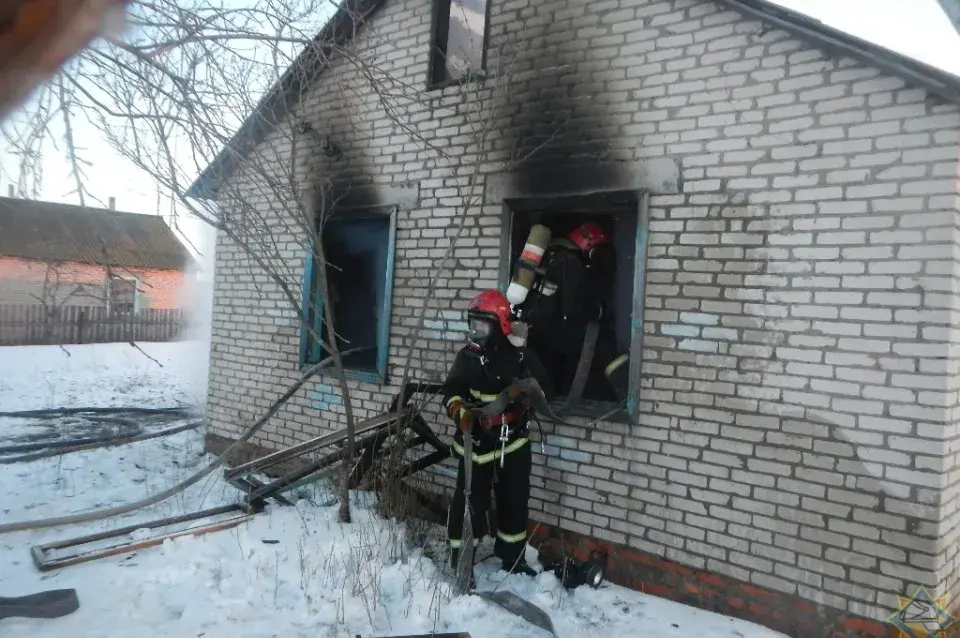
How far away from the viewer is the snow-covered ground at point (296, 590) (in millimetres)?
3457

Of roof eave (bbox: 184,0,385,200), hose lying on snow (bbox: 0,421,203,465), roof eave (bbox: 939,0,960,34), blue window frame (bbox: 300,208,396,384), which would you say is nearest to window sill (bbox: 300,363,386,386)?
blue window frame (bbox: 300,208,396,384)

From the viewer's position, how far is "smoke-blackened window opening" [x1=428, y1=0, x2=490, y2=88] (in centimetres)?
543

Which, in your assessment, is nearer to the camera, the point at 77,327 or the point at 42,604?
the point at 42,604

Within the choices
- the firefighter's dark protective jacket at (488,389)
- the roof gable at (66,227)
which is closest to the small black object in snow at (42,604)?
the roof gable at (66,227)

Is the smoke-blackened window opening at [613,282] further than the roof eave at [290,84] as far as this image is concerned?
No

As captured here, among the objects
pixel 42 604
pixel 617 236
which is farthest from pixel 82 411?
pixel 617 236

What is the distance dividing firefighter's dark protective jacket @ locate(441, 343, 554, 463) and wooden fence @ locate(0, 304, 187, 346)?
50.6ft

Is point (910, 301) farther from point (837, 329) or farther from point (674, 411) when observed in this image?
point (674, 411)

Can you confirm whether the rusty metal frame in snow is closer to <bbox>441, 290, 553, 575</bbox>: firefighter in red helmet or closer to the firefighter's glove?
<bbox>441, 290, 553, 575</bbox>: firefighter in red helmet

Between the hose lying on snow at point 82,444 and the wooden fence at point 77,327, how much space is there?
397 inches

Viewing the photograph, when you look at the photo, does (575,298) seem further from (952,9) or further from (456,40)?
(952,9)

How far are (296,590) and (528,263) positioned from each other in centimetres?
273

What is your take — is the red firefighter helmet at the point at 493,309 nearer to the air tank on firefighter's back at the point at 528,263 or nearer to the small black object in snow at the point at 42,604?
the air tank on firefighter's back at the point at 528,263

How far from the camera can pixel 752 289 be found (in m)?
3.85
